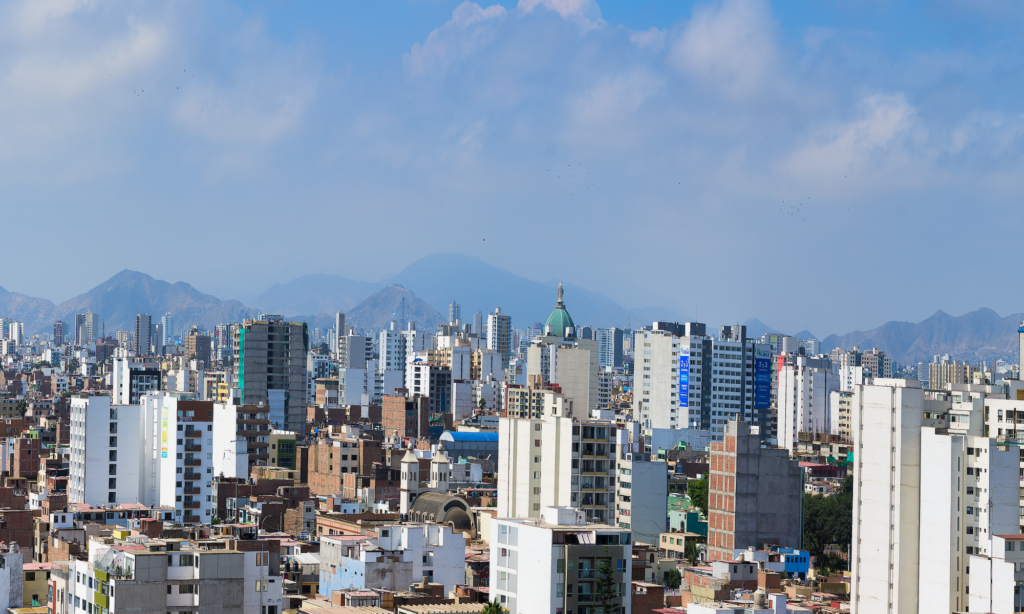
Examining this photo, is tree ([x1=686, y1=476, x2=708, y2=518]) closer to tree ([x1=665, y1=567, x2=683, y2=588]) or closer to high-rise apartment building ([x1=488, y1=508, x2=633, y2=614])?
tree ([x1=665, y1=567, x2=683, y2=588])

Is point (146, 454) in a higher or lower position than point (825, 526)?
higher

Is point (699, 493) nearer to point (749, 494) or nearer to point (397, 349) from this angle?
point (749, 494)

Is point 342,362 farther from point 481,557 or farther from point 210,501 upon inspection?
point 481,557

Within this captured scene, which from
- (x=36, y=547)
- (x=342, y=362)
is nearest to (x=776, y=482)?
(x=36, y=547)

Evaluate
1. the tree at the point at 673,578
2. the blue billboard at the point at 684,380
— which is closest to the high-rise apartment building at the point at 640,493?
the tree at the point at 673,578

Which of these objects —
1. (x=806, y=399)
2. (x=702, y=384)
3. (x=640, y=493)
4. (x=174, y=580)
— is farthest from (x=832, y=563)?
(x=806, y=399)

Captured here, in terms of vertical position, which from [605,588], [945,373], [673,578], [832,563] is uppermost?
[945,373]
